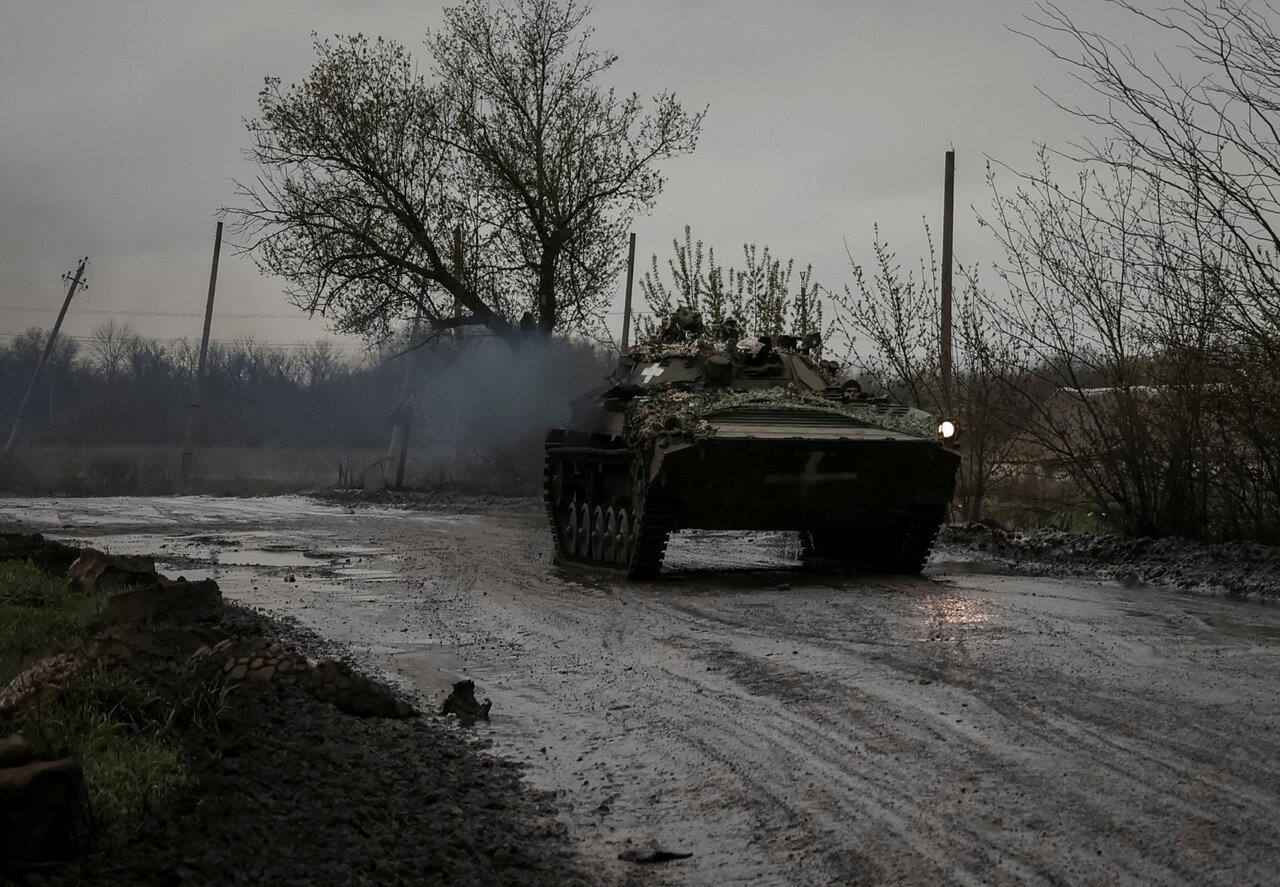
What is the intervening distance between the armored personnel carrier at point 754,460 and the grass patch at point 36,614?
4455mm

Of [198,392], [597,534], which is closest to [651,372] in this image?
[597,534]

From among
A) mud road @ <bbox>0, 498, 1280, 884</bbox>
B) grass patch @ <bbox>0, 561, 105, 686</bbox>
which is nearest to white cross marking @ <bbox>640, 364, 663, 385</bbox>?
mud road @ <bbox>0, 498, 1280, 884</bbox>

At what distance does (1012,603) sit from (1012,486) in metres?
8.21

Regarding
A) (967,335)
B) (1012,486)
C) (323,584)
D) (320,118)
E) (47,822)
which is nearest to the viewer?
(47,822)

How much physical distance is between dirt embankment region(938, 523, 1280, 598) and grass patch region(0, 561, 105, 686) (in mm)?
7875

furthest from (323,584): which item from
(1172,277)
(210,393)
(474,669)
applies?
(210,393)

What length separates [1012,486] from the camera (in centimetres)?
1819

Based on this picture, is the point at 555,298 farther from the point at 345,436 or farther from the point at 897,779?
the point at 345,436

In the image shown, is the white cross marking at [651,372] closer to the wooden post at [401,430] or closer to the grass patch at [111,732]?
the grass patch at [111,732]

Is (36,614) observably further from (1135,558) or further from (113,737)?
(1135,558)

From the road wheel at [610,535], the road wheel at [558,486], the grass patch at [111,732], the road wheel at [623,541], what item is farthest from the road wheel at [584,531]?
the grass patch at [111,732]

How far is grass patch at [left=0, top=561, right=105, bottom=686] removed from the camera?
6691 millimetres

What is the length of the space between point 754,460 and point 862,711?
5.66 metres

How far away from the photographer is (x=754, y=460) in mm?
11820
